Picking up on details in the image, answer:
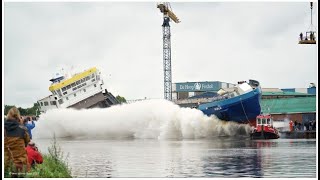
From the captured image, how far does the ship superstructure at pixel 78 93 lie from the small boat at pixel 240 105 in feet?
25.1

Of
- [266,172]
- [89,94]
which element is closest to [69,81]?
[89,94]

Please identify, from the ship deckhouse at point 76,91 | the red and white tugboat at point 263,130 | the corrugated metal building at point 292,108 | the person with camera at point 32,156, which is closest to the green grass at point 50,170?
the person with camera at point 32,156

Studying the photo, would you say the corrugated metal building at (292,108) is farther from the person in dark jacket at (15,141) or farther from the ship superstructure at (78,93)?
the person in dark jacket at (15,141)

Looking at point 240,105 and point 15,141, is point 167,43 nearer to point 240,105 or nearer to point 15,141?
point 240,105

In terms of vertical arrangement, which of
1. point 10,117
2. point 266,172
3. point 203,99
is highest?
point 203,99

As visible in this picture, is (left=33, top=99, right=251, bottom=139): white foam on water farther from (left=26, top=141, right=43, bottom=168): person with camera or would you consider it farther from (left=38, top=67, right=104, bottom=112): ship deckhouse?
(left=26, top=141, right=43, bottom=168): person with camera

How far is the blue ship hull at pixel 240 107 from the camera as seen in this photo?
31.2 m

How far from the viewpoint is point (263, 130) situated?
30312 mm

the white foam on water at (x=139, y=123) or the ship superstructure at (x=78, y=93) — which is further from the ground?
the ship superstructure at (x=78, y=93)

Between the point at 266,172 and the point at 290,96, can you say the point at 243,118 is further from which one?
the point at 266,172

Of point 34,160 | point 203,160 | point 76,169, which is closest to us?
point 34,160

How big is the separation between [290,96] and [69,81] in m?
16.9

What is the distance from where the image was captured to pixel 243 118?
104 feet

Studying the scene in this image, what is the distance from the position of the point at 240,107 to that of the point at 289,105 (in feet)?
29.8
